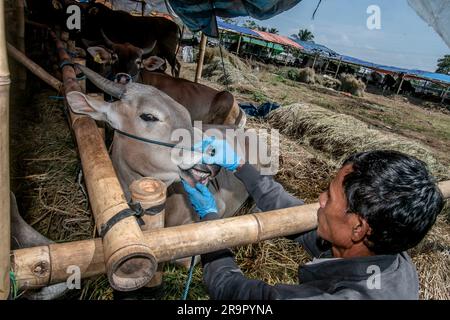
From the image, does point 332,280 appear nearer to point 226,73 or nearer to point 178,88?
point 178,88

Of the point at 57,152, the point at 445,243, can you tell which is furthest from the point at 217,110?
the point at 445,243

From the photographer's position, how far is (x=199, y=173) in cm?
242

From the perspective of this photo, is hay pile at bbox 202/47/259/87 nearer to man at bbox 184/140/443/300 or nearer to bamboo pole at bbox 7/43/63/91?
bamboo pole at bbox 7/43/63/91

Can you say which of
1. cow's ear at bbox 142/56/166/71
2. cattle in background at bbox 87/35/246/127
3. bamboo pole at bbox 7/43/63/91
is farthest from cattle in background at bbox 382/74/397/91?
bamboo pole at bbox 7/43/63/91

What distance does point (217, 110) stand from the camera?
6195 millimetres

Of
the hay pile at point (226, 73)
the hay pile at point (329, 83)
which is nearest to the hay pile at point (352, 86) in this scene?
the hay pile at point (329, 83)

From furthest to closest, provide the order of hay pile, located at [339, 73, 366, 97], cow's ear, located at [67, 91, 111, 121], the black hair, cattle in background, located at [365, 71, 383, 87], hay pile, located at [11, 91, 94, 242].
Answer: cattle in background, located at [365, 71, 383, 87]
hay pile, located at [339, 73, 366, 97]
hay pile, located at [11, 91, 94, 242]
cow's ear, located at [67, 91, 111, 121]
the black hair

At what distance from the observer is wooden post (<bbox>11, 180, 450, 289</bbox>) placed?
3.71 feet

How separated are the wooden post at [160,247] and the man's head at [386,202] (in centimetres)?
40

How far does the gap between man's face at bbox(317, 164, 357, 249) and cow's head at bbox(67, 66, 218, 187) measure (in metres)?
1.11

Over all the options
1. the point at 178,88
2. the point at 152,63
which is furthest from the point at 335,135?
the point at 152,63

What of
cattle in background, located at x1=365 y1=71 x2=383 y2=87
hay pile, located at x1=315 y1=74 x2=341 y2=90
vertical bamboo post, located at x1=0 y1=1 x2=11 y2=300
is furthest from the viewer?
cattle in background, located at x1=365 y1=71 x2=383 y2=87

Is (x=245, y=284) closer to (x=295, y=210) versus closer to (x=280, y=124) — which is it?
(x=295, y=210)
